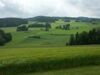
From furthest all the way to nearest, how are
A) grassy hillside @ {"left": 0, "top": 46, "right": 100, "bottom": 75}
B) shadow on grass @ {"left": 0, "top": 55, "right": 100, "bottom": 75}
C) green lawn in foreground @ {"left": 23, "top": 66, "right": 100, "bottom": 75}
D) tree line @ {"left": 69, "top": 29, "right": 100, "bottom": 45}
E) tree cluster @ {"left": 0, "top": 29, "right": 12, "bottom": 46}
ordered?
tree cluster @ {"left": 0, "top": 29, "right": 12, "bottom": 46} → tree line @ {"left": 69, "top": 29, "right": 100, "bottom": 45} → green lawn in foreground @ {"left": 23, "top": 66, "right": 100, "bottom": 75} → grassy hillside @ {"left": 0, "top": 46, "right": 100, "bottom": 75} → shadow on grass @ {"left": 0, "top": 55, "right": 100, "bottom": 75}

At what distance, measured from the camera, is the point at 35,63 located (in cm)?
3403

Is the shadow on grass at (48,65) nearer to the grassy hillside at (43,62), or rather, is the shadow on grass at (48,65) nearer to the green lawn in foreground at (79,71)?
the grassy hillside at (43,62)

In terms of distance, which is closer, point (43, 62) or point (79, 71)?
point (79, 71)

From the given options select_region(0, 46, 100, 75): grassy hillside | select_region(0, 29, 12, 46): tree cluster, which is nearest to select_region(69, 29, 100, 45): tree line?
select_region(0, 29, 12, 46): tree cluster

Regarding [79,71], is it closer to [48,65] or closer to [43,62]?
[48,65]

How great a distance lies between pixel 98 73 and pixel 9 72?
10279mm

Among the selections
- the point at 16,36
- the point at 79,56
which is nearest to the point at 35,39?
the point at 16,36

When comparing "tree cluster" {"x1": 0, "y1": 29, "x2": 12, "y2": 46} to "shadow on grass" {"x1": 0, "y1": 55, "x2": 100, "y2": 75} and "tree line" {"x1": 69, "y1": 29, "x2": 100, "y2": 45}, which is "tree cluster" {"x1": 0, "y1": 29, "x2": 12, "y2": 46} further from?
"shadow on grass" {"x1": 0, "y1": 55, "x2": 100, "y2": 75}

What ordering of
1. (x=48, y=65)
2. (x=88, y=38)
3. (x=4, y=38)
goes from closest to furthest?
(x=48, y=65) < (x=88, y=38) < (x=4, y=38)

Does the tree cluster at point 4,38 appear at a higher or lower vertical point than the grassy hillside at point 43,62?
lower

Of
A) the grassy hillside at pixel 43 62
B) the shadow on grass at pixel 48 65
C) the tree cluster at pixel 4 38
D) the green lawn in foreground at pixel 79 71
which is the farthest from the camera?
Result: the tree cluster at pixel 4 38

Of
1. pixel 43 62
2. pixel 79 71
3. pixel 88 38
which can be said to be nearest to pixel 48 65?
pixel 43 62

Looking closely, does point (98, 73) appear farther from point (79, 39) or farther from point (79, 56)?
point (79, 39)

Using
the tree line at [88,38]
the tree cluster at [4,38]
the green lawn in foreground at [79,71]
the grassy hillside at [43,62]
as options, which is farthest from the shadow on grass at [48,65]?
the tree cluster at [4,38]
